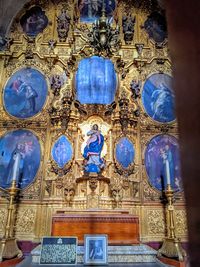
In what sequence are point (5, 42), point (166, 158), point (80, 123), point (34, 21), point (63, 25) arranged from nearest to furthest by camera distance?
point (166, 158)
point (80, 123)
point (5, 42)
point (63, 25)
point (34, 21)

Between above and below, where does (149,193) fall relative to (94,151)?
below

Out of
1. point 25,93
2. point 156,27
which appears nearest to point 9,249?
point 25,93

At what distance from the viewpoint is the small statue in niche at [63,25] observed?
337 inches

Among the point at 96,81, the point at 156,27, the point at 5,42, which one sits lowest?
the point at 96,81

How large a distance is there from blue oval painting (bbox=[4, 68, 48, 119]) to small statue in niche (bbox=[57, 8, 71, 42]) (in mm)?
1665

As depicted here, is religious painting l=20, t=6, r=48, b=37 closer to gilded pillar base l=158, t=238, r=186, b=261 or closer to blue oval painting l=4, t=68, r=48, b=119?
blue oval painting l=4, t=68, r=48, b=119

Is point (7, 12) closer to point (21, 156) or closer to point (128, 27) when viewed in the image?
point (128, 27)

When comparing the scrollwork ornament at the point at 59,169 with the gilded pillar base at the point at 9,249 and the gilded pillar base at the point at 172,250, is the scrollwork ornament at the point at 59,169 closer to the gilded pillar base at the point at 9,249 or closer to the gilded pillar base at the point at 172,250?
the gilded pillar base at the point at 9,249

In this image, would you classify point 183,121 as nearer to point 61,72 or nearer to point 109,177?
point 109,177

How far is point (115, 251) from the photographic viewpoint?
4488 mm

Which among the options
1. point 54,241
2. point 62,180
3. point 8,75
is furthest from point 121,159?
point 8,75

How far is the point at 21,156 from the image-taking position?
6.86 metres

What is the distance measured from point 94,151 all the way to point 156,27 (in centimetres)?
Answer: 573

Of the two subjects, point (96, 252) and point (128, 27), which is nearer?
point (96, 252)
